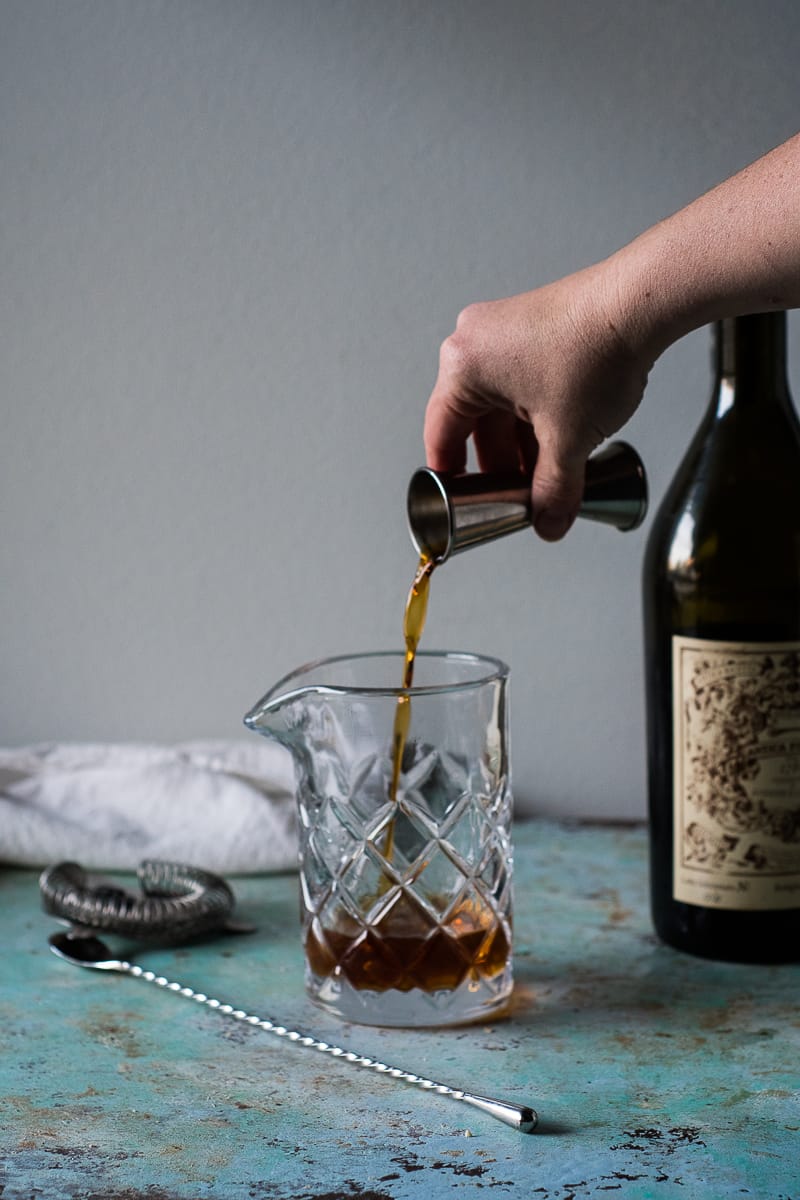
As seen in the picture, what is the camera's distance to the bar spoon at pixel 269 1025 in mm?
625

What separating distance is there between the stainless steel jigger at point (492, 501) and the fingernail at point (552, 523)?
1cm

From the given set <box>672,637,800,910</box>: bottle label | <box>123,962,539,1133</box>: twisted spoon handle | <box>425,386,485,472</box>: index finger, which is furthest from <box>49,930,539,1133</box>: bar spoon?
<box>425,386,485,472</box>: index finger

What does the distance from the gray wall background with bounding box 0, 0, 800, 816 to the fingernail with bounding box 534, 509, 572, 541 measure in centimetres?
34

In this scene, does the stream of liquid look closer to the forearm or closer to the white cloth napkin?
the forearm

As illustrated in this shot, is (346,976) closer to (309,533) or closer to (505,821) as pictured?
(505,821)

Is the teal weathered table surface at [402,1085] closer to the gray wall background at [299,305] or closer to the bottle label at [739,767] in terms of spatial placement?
the bottle label at [739,767]

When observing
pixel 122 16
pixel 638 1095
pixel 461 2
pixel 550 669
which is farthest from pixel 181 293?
pixel 638 1095

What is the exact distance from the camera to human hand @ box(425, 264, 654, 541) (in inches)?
28.3

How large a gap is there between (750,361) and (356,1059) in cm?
50

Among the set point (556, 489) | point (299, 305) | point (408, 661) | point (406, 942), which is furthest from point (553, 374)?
point (299, 305)

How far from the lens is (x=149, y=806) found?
1.10m

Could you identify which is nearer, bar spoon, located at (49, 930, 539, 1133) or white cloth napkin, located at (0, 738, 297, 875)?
bar spoon, located at (49, 930, 539, 1133)

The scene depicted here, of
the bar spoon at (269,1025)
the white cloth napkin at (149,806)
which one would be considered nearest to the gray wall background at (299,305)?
the white cloth napkin at (149,806)

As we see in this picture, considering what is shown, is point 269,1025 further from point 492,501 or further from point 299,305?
point 299,305
